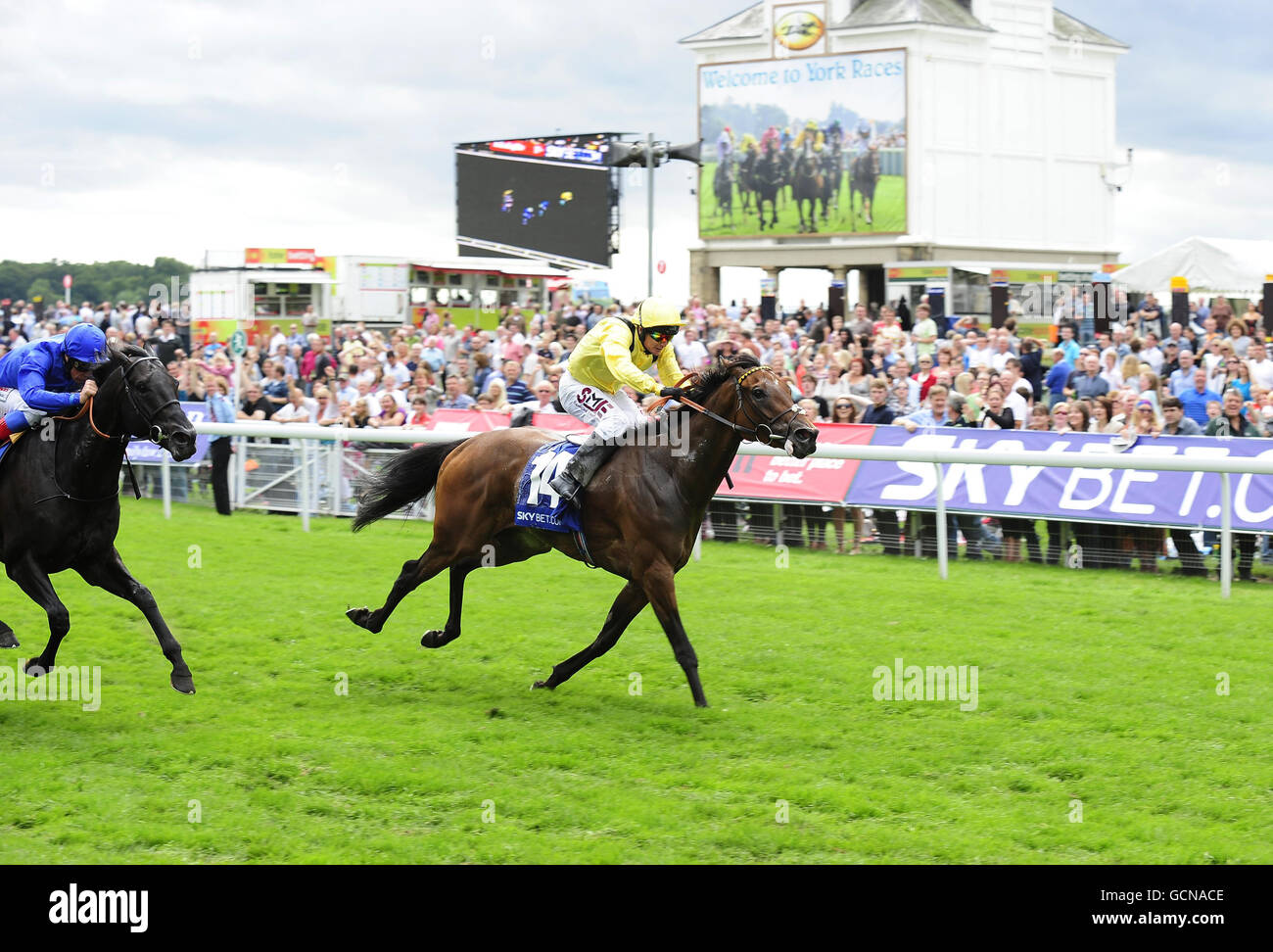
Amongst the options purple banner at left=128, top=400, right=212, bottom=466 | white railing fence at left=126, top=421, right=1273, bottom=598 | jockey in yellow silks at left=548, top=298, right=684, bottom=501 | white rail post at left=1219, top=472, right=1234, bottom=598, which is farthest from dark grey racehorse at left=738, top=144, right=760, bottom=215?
jockey in yellow silks at left=548, top=298, right=684, bottom=501

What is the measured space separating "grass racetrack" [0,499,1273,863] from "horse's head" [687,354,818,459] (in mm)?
1264

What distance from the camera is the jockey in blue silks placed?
6.37 m

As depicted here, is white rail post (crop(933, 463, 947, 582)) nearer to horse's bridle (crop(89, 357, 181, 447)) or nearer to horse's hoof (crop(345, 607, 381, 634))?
horse's hoof (crop(345, 607, 381, 634))

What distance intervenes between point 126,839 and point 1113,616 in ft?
19.6

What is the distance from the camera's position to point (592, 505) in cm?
689

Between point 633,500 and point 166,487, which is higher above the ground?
point 633,500

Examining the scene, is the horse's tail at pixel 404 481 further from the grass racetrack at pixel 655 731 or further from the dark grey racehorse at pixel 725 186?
the dark grey racehorse at pixel 725 186

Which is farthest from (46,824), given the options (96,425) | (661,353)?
(661,353)

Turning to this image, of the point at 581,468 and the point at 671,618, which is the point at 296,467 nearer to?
the point at 581,468

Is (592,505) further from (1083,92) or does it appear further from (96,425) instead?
(1083,92)

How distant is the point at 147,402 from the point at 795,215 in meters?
30.6

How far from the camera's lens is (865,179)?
34938 millimetres

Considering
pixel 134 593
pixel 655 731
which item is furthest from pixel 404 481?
pixel 655 731

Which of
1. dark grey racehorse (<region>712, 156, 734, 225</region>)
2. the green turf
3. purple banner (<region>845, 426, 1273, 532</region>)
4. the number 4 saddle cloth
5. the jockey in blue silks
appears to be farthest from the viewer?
dark grey racehorse (<region>712, 156, 734, 225</region>)
